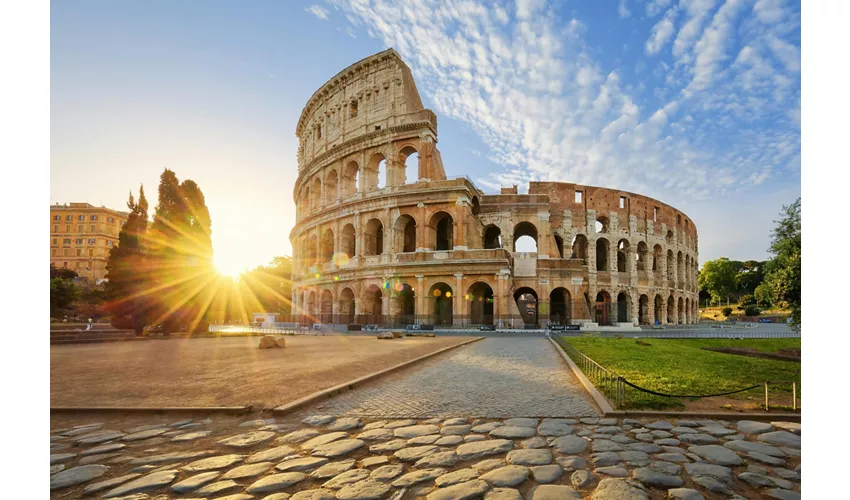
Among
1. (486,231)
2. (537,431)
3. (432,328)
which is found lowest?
(432,328)

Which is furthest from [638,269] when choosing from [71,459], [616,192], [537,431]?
[71,459]

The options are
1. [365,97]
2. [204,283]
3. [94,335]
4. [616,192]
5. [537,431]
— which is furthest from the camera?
[616,192]

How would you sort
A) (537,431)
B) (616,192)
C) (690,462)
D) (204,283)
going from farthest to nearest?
(616,192) → (204,283) → (537,431) → (690,462)

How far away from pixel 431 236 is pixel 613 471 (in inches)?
1078

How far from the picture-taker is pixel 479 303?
31.8 meters

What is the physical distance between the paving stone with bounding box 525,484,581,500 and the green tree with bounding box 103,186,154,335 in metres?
25.9

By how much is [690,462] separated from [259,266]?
71.8m

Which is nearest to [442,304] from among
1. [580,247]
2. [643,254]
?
[580,247]

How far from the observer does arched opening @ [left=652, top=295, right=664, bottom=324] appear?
41.5 meters

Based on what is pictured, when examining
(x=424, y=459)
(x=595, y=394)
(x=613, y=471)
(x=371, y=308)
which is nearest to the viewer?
(x=613, y=471)

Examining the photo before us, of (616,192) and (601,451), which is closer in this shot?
(601,451)

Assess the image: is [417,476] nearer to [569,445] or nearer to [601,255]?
[569,445]

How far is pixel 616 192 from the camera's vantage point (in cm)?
3984

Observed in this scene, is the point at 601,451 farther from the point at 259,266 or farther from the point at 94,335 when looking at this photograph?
the point at 259,266
